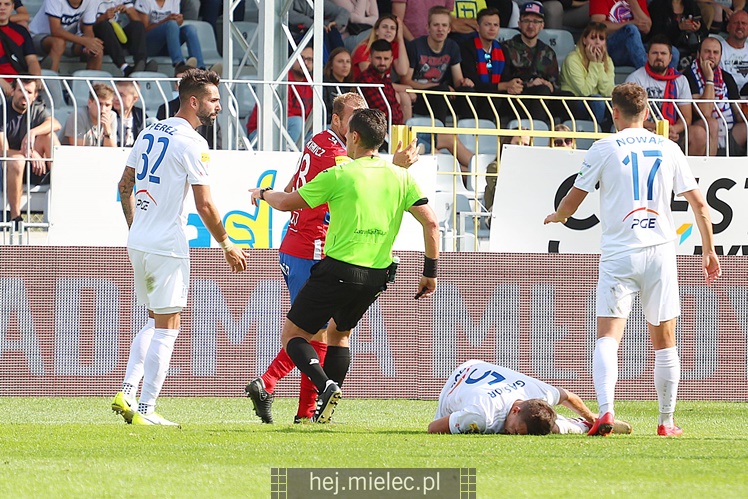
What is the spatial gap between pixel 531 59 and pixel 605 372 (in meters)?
9.99

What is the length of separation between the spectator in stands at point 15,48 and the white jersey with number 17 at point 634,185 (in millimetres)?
8675

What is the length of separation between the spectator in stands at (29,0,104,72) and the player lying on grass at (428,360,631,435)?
349 inches

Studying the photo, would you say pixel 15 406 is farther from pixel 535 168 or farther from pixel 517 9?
pixel 517 9

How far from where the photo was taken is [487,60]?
53.9 feet

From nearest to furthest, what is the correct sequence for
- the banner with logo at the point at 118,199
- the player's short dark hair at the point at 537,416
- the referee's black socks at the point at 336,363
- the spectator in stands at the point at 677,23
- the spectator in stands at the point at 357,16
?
the player's short dark hair at the point at 537,416
the referee's black socks at the point at 336,363
the banner with logo at the point at 118,199
the spectator in stands at the point at 357,16
the spectator in stands at the point at 677,23

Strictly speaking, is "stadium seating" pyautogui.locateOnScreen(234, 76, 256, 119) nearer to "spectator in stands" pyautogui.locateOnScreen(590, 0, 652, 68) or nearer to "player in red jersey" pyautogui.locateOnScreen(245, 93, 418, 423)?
"spectator in stands" pyautogui.locateOnScreen(590, 0, 652, 68)

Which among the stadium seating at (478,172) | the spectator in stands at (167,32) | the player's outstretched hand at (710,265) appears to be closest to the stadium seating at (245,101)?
the spectator in stands at (167,32)

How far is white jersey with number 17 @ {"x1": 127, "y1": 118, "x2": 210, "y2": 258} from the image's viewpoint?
7.58 m

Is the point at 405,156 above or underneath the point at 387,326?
above

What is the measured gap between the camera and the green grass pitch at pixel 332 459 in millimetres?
5410

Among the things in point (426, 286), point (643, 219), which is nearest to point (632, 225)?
point (643, 219)

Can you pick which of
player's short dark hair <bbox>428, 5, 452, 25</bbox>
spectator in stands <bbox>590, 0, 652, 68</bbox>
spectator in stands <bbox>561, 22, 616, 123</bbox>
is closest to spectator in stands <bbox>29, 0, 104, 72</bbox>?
player's short dark hair <bbox>428, 5, 452, 25</bbox>

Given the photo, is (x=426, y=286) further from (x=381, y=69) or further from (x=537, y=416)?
(x=381, y=69)

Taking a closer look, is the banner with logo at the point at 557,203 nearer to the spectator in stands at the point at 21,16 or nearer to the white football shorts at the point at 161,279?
the white football shorts at the point at 161,279
